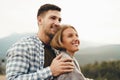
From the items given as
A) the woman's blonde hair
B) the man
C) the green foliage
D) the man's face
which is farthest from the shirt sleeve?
the green foliage

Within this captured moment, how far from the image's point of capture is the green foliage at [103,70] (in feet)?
66.5

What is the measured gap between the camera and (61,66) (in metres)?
3.57

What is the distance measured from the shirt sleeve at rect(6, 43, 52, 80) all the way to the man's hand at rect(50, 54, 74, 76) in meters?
0.09

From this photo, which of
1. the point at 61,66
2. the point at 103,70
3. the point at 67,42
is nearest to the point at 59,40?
the point at 67,42

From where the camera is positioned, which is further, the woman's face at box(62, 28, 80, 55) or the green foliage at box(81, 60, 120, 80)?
the green foliage at box(81, 60, 120, 80)

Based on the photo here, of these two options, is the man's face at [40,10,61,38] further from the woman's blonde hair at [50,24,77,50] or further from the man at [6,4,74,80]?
the woman's blonde hair at [50,24,77,50]

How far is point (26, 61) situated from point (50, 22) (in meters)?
0.62

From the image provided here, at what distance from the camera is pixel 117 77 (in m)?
20.4

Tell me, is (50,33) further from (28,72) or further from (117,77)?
(117,77)

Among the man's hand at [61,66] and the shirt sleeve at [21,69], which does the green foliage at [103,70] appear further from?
the man's hand at [61,66]

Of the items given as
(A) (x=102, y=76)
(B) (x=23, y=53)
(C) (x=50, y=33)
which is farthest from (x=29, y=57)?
(A) (x=102, y=76)

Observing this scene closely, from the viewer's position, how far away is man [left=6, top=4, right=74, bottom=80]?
366 cm

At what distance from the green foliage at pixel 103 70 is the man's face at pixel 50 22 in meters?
15.3

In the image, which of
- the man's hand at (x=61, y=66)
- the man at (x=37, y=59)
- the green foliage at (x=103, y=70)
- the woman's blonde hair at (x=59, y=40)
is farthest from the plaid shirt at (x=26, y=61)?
the green foliage at (x=103, y=70)
